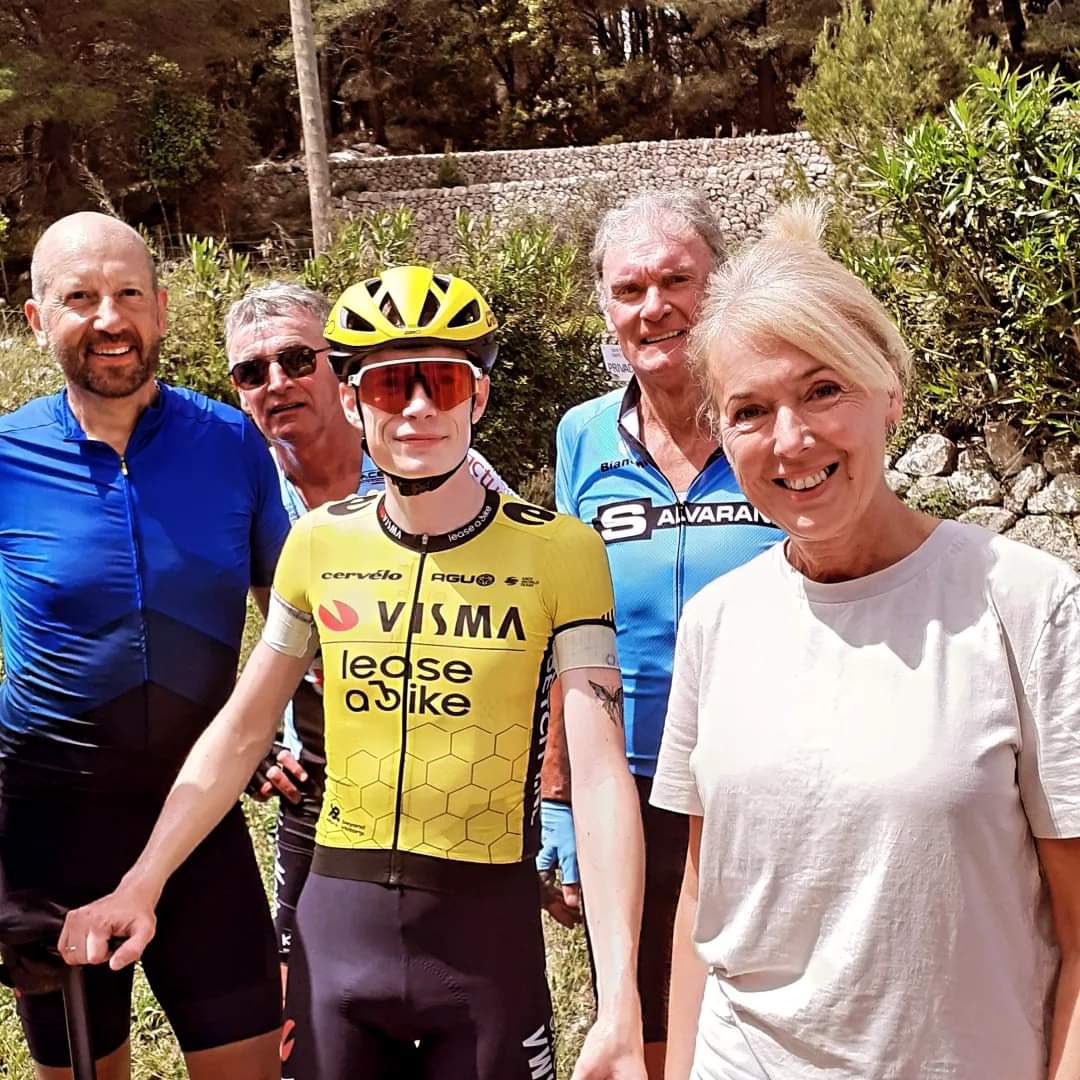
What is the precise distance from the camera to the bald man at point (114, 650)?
2.77m

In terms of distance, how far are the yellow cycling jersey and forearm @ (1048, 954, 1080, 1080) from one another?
871mm

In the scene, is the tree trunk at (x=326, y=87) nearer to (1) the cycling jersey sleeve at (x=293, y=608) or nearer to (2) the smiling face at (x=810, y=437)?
(1) the cycling jersey sleeve at (x=293, y=608)

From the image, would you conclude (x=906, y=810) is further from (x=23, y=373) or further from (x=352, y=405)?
(x=23, y=373)

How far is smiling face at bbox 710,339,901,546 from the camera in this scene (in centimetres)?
168

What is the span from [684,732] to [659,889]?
1.00 meters

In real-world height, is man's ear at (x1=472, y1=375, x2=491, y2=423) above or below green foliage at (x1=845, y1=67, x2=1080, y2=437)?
below

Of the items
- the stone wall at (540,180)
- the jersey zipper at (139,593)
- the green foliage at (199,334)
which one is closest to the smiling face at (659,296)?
the jersey zipper at (139,593)

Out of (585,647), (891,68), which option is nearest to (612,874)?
(585,647)

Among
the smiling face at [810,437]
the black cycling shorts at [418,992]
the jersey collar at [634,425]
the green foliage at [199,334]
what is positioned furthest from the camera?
the green foliage at [199,334]

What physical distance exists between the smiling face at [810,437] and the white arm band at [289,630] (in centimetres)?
95

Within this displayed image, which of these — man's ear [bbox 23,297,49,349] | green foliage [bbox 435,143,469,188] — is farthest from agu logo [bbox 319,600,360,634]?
green foliage [bbox 435,143,469,188]

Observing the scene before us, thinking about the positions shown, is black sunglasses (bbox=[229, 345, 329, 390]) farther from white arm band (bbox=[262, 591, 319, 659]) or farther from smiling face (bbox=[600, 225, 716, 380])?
white arm band (bbox=[262, 591, 319, 659])

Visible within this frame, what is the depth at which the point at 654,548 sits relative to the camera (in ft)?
8.84

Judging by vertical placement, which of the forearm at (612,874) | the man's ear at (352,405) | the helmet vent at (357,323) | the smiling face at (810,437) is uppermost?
the helmet vent at (357,323)
